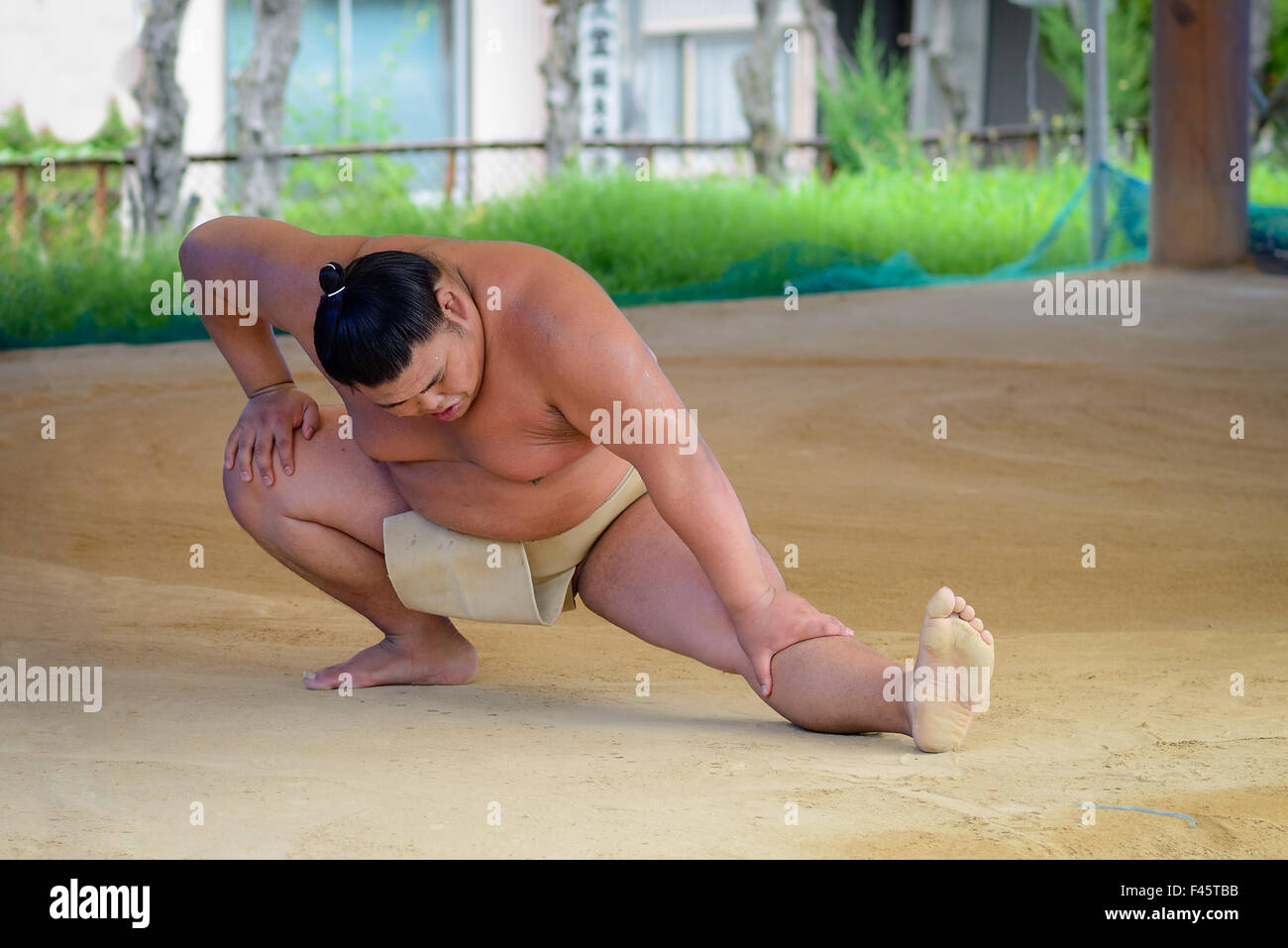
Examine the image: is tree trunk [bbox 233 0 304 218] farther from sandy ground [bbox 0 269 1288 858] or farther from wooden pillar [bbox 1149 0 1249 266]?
wooden pillar [bbox 1149 0 1249 266]

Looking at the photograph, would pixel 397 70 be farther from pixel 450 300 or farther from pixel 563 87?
pixel 450 300

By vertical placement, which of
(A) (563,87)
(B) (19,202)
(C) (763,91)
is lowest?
(B) (19,202)

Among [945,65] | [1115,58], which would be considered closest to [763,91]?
[945,65]

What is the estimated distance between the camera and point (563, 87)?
10141 millimetres

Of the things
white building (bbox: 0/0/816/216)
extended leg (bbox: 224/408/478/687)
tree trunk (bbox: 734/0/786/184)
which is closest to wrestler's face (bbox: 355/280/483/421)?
extended leg (bbox: 224/408/478/687)

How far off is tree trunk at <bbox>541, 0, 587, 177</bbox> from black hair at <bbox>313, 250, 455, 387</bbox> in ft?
27.5

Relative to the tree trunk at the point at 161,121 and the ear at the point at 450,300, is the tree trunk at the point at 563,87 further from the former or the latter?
the ear at the point at 450,300

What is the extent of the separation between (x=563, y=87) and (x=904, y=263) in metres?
3.65

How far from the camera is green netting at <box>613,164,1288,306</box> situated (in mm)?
7133

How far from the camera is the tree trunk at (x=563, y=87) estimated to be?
32.8ft

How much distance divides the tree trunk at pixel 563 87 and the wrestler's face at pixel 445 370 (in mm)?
8382

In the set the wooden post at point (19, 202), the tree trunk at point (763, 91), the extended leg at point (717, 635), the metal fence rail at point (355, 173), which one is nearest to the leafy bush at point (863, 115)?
the metal fence rail at point (355, 173)
